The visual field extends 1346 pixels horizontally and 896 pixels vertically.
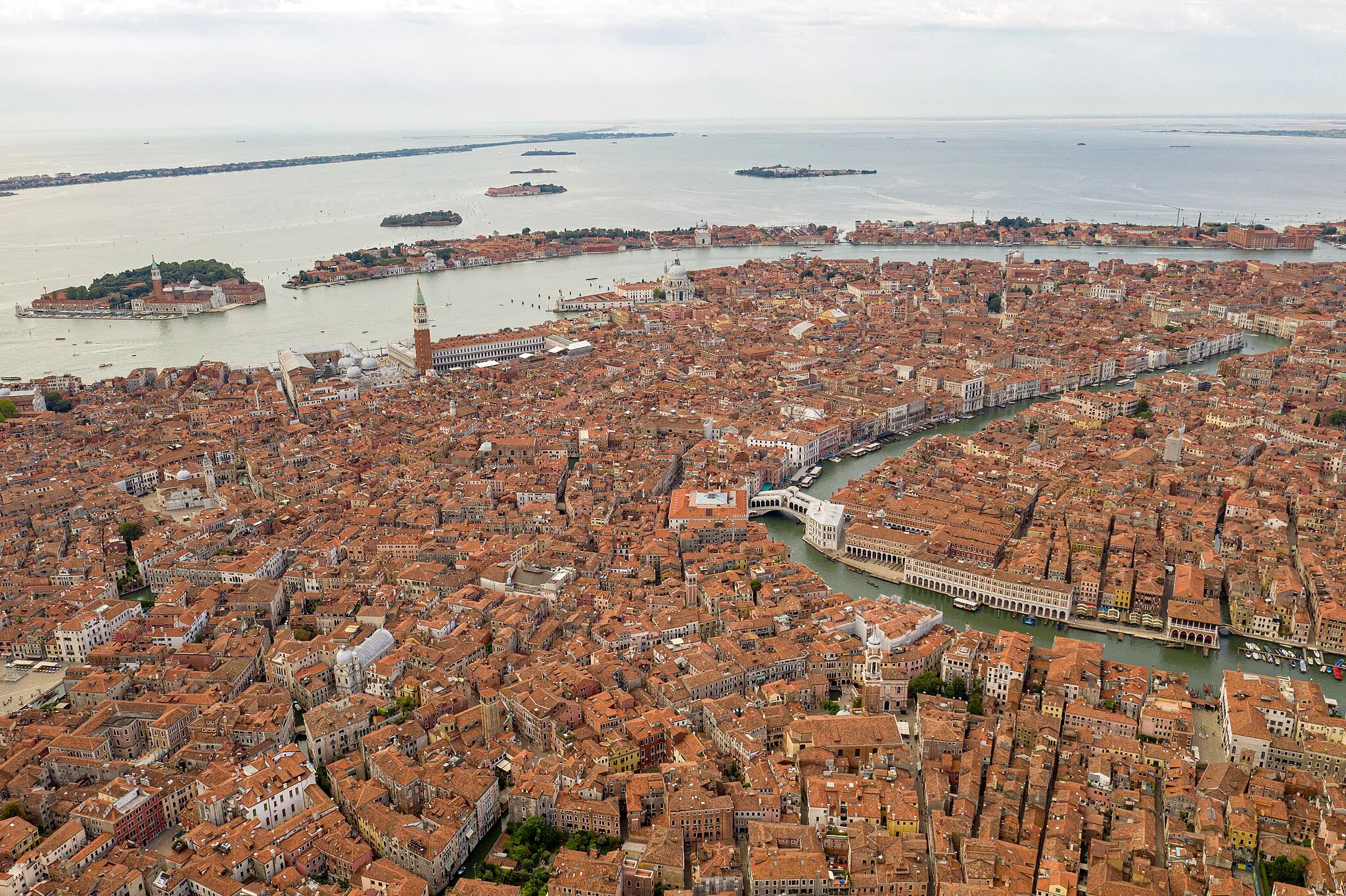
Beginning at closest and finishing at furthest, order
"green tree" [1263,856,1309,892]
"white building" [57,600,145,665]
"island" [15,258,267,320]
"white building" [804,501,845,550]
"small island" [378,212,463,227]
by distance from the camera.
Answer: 1. "green tree" [1263,856,1309,892]
2. "white building" [57,600,145,665]
3. "white building" [804,501,845,550]
4. "island" [15,258,267,320]
5. "small island" [378,212,463,227]

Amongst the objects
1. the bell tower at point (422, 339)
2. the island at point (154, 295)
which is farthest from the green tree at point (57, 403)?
the island at point (154, 295)

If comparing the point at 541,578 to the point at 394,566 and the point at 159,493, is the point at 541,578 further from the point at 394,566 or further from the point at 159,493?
the point at 159,493

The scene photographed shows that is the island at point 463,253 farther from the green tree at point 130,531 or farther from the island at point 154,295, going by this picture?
the green tree at point 130,531

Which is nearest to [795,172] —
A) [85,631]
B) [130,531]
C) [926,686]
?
[130,531]

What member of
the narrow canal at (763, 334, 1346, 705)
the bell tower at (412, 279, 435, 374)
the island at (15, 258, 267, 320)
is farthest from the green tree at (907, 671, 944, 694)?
the island at (15, 258, 267, 320)

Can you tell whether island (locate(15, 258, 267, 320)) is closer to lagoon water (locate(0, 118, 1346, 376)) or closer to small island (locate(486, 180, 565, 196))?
lagoon water (locate(0, 118, 1346, 376))

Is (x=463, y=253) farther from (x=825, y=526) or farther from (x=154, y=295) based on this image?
(x=825, y=526)
